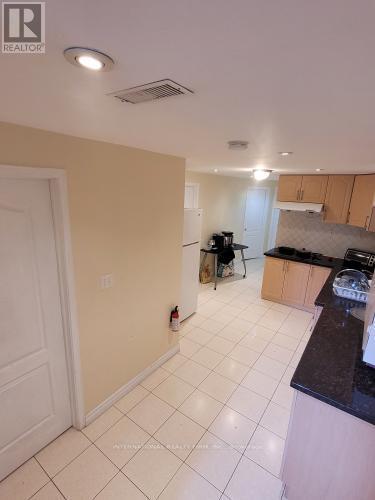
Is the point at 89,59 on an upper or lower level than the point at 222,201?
upper

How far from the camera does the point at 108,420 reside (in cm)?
218

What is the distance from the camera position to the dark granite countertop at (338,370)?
132 centimetres

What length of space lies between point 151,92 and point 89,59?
24cm

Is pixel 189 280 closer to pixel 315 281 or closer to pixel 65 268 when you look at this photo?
pixel 315 281

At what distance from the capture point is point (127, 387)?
2465 millimetres

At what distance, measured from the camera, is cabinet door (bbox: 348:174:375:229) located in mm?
3509

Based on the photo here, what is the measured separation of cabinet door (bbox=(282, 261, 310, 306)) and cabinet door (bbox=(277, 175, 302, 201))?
1082mm

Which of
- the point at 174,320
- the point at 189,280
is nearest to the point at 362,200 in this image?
the point at 189,280

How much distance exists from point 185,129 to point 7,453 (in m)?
2.36

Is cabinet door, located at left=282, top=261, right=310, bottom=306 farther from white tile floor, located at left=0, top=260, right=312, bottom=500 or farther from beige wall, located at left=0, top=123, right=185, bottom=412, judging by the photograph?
beige wall, located at left=0, top=123, right=185, bottom=412

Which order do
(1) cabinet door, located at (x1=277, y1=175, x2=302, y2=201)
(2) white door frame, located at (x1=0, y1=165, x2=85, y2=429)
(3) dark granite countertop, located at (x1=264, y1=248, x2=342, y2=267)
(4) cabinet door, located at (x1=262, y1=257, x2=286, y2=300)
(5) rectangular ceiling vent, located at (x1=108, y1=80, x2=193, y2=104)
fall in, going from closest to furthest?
(5) rectangular ceiling vent, located at (x1=108, y1=80, x2=193, y2=104), (2) white door frame, located at (x1=0, y1=165, x2=85, y2=429), (3) dark granite countertop, located at (x1=264, y1=248, x2=342, y2=267), (1) cabinet door, located at (x1=277, y1=175, x2=302, y2=201), (4) cabinet door, located at (x1=262, y1=257, x2=286, y2=300)

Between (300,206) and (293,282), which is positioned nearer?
(300,206)

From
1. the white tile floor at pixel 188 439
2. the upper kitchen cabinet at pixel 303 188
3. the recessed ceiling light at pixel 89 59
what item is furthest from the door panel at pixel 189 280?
the recessed ceiling light at pixel 89 59

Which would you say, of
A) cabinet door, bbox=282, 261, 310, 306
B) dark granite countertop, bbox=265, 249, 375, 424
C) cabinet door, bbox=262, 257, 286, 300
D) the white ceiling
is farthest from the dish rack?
the white ceiling
